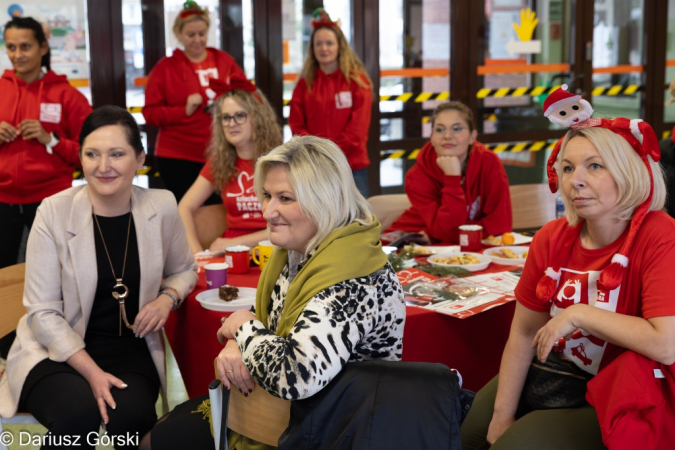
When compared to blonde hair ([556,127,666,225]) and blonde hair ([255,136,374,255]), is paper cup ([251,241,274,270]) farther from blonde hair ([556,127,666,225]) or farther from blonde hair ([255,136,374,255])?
blonde hair ([556,127,666,225])

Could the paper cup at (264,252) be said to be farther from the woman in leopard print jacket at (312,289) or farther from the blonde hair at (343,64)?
the blonde hair at (343,64)

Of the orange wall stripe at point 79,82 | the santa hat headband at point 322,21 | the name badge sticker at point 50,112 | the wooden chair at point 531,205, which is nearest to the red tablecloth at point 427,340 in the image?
the wooden chair at point 531,205

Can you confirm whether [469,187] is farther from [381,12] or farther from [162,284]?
[381,12]

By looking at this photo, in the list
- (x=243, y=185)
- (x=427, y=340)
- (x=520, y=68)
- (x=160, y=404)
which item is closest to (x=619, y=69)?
(x=520, y=68)

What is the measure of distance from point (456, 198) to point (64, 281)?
1.72 m

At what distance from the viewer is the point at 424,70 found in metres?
6.56

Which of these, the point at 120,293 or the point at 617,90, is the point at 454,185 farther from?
the point at 617,90

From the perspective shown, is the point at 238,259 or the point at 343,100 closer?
the point at 238,259

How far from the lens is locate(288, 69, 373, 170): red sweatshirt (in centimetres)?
518

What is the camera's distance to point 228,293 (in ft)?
8.21

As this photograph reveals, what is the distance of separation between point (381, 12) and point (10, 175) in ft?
11.0

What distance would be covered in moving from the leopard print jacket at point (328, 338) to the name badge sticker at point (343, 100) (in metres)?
3.42

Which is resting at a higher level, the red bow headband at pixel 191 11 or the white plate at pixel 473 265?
the red bow headband at pixel 191 11

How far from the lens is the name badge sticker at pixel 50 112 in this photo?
4.25 meters
